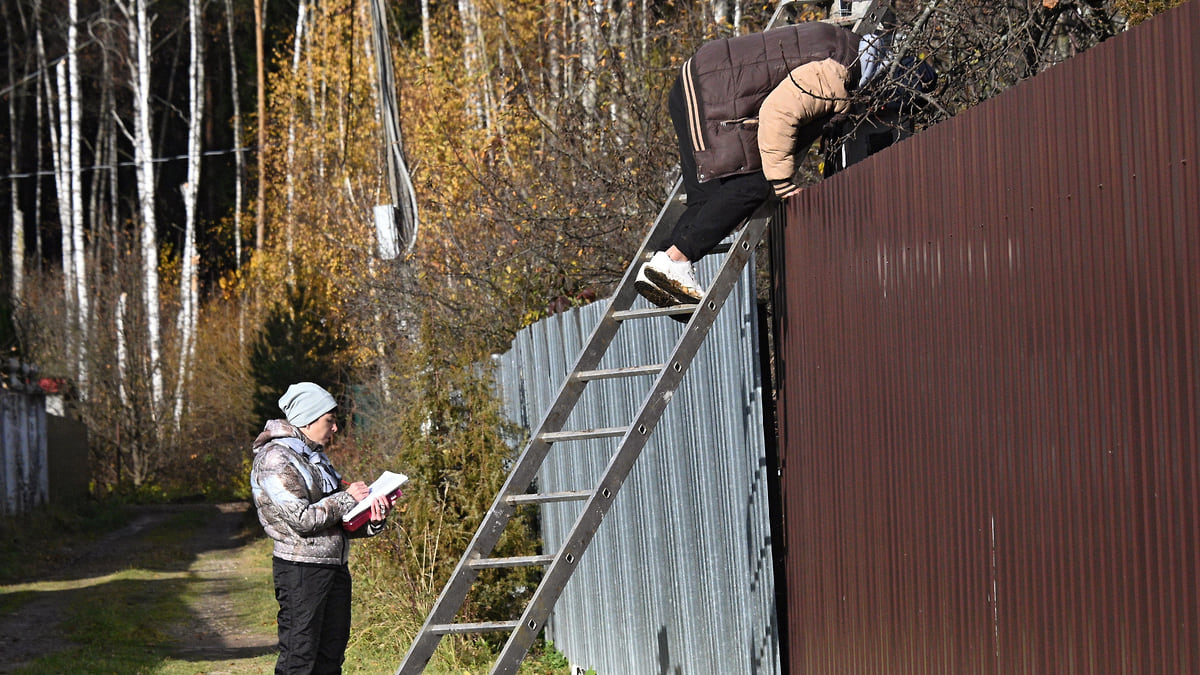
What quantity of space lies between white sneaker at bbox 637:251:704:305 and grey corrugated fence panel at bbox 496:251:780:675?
0.18m

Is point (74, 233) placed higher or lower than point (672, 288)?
higher

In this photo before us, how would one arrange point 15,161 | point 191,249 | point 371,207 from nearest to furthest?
point 371,207 < point 191,249 < point 15,161

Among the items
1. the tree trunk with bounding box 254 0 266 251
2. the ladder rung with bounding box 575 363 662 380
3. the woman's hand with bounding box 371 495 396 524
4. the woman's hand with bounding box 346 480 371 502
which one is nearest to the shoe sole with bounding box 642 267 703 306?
the ladder rung with bounding box 575 363 662 380

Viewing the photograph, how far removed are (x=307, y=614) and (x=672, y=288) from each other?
222cm

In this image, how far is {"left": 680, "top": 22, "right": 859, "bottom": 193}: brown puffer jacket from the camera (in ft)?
15.1

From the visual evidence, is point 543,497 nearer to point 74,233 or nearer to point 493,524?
point 493,524

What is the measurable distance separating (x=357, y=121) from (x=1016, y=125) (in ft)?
94.8

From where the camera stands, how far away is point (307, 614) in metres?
5.64

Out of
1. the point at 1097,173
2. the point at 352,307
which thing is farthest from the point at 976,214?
the point at 352,307

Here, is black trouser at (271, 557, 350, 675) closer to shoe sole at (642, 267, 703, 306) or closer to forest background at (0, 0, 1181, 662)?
shoe sole at (642, 267, 703, 306)

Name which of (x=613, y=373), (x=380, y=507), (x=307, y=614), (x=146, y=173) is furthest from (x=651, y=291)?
(x=146, y=173)

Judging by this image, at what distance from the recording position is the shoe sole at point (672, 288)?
4680mm

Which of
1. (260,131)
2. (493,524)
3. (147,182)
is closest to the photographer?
(493,524)

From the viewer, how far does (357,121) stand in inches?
1206
